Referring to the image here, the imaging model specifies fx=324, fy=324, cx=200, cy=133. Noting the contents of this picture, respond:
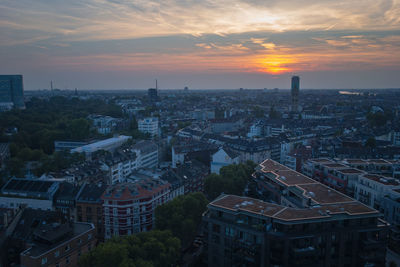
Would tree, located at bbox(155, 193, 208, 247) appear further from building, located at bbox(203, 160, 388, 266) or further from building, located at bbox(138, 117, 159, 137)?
building, located at bbox(138, 117, 159, 137)

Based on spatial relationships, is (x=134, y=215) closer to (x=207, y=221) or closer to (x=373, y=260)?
(x=207, y=221)

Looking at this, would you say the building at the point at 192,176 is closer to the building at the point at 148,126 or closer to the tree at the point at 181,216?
the tree at the point at 181,216

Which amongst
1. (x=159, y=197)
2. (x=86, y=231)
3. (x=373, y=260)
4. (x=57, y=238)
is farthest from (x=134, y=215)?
(x=373, y=260)

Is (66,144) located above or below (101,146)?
below

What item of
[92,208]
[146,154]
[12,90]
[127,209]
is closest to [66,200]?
[92,208]

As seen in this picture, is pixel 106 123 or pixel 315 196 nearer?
pixel 315 196

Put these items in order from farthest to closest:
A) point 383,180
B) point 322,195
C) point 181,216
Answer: point 383,180 → point 181,216 → point 322,195

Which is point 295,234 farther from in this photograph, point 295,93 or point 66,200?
point 295,93
